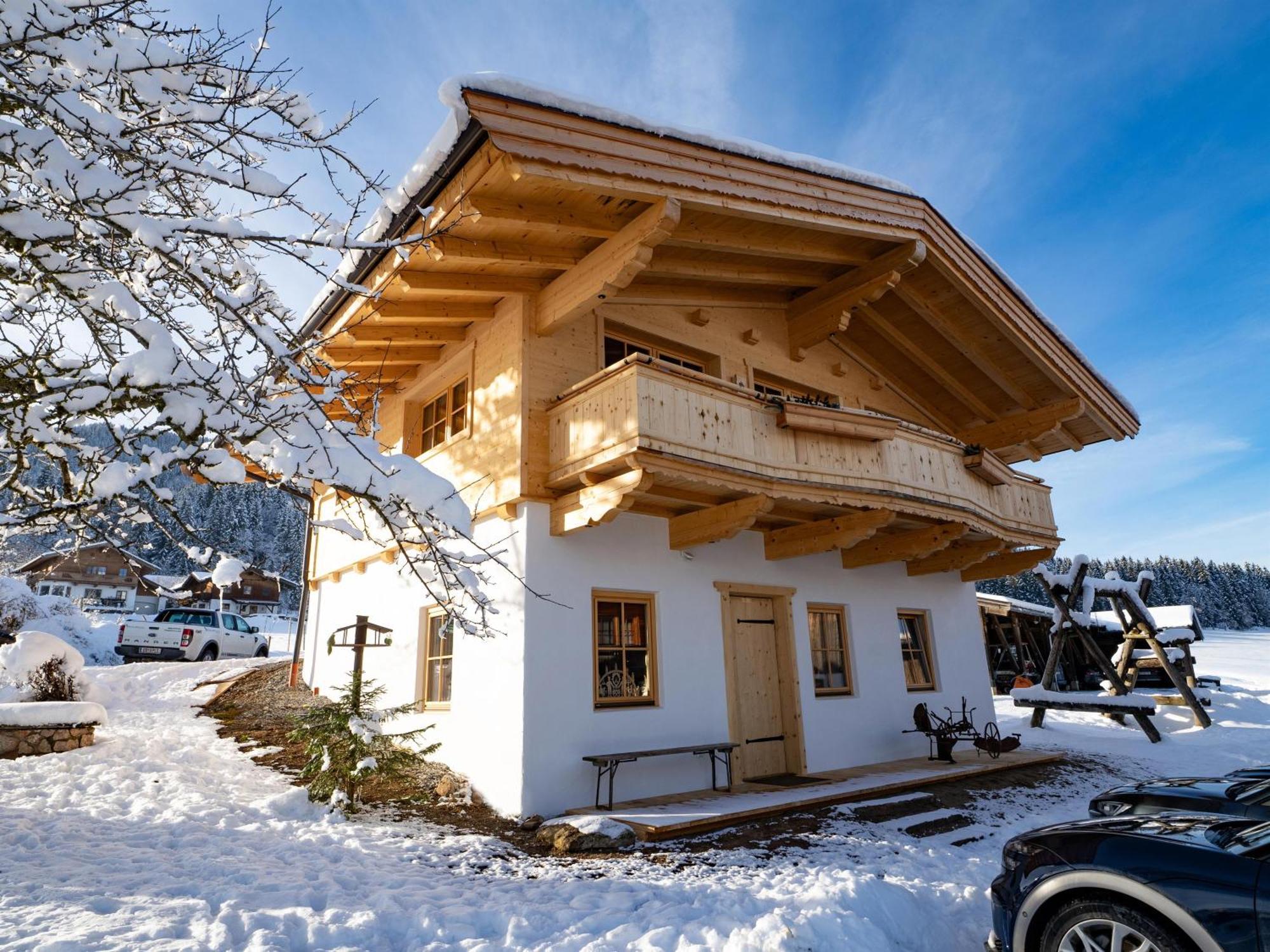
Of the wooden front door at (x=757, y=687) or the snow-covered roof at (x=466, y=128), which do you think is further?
the wooden front door at (x=757, y=687)

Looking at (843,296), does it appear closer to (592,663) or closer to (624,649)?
(624,649)

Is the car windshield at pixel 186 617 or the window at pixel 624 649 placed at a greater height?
the car windshield at pixel 186 617

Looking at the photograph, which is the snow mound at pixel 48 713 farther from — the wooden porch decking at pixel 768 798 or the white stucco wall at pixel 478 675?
the wooden porch decking at pixel 768 798

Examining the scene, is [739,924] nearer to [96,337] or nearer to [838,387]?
[96,337]

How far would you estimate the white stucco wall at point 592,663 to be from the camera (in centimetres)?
816

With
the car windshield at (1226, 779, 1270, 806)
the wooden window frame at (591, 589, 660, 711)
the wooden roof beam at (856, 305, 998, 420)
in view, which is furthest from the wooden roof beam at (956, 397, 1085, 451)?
the car windshield at (1226, 779, 1270, 806)

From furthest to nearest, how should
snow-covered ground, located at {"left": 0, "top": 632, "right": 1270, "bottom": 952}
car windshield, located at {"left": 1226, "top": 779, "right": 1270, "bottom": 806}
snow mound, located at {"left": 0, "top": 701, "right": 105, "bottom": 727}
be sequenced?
snow mound, located at {"left": 0, "top": 701, "right": 105, "bottom": 727} → car windshield, located at {"left": 1226, "top": 779, "right": 1270, "bottom": 806} → snow-covered ground, located at {"left": 0, "top": 632, "right": 1270, "bottom": 952}

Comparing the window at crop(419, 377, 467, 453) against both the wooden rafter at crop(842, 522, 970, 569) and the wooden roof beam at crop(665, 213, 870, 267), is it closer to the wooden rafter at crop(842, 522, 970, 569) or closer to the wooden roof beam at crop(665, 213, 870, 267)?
the wooden roof beam at crop(665, 213, 870, 267)

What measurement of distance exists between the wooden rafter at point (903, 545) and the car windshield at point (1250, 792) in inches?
200

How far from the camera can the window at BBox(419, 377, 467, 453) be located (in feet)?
35.9

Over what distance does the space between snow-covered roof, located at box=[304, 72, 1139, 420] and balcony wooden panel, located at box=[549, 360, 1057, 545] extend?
2599mm

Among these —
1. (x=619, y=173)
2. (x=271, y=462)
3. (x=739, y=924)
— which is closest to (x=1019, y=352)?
(x=619, y=173)

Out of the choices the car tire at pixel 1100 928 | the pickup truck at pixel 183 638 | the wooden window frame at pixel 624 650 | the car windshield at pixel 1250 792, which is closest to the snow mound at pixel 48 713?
the wooden window frame at pixel 624 650

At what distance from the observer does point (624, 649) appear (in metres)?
9.04
